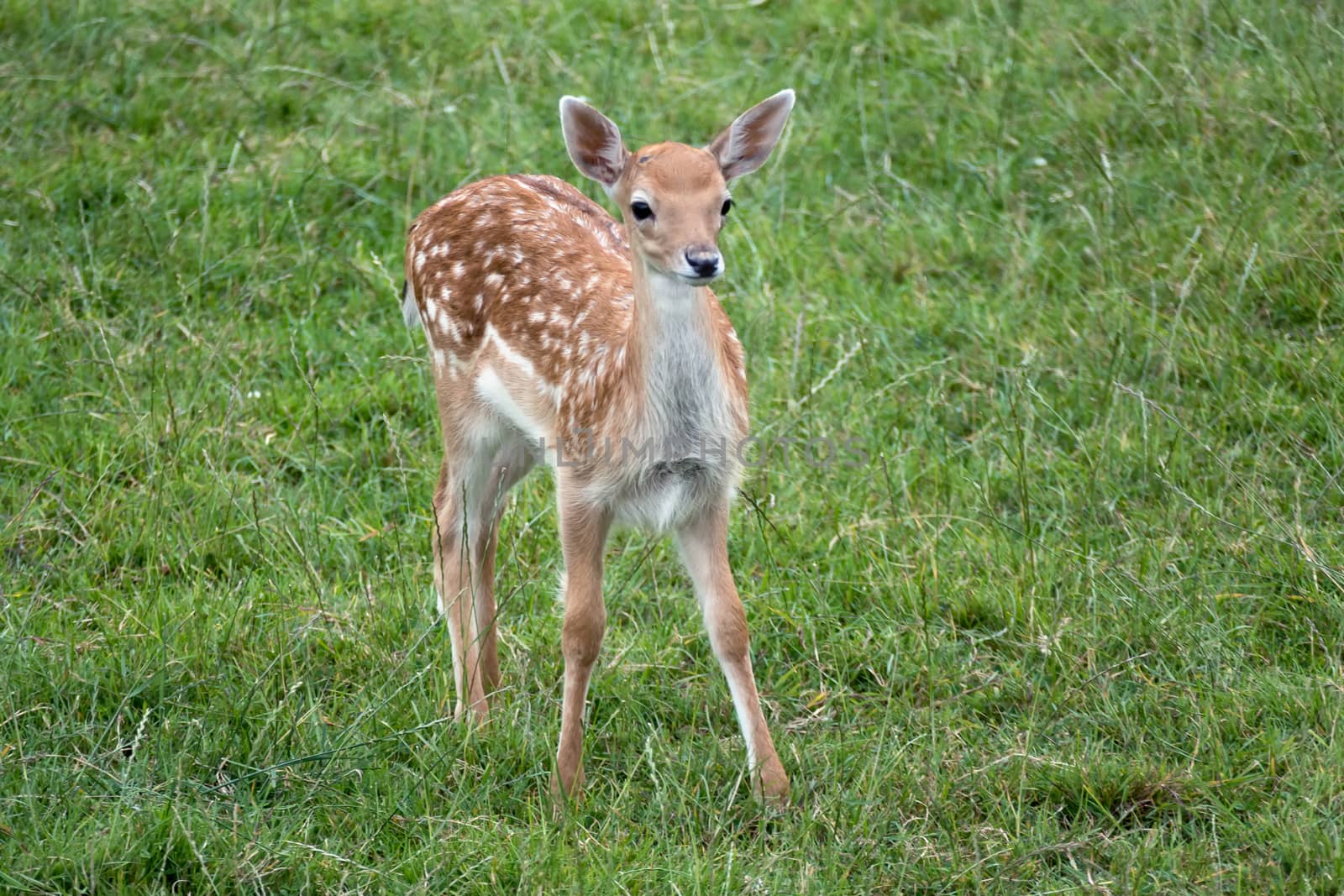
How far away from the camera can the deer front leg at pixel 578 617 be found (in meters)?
3.94

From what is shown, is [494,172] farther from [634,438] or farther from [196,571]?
[634,438]

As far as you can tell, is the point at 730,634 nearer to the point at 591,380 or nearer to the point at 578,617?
the point at 578,617

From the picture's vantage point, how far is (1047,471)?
507 cm

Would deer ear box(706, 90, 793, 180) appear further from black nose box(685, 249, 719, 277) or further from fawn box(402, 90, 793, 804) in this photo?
black nose box(685, 249, 719, 277)

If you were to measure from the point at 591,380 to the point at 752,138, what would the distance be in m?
0.76

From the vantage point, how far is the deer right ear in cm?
402

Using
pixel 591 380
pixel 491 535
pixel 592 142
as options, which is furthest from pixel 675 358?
pixel 491 535

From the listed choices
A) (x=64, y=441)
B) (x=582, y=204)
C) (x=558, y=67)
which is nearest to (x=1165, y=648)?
(x=582, y=204)

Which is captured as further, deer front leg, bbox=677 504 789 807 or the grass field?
deer front leg, bbox=677 504 789 807

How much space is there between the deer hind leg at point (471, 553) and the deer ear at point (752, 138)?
3.66ft

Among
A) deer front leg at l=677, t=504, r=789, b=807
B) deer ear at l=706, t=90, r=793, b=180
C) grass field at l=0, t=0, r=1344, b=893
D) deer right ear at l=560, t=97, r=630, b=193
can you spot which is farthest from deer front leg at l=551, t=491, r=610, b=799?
deer ear at l=706, t=90, r=793, b=180

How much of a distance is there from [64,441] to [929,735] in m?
3.02

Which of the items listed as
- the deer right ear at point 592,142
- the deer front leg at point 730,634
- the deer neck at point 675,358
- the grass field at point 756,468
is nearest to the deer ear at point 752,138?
the deer right ear at point 592,142

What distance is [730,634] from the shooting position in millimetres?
3998
